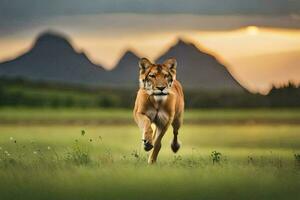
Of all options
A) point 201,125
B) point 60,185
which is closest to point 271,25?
point 201,125

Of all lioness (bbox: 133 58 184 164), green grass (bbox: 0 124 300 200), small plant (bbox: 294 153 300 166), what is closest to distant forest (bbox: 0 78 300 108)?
green grass (bbox: 0 124 300 200)

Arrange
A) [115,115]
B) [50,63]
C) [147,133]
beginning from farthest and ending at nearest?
[115,115], [50,63], [147,133]

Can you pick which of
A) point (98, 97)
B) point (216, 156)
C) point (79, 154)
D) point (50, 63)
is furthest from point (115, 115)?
point (216, 156)

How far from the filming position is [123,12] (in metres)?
7.80

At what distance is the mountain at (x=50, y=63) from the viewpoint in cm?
775

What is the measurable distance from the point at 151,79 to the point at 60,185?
3.00ft

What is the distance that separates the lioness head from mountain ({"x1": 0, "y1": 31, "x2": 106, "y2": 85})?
54 centimetres

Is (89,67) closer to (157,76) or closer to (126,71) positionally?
(126,71)

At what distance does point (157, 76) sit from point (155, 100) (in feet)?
0.52

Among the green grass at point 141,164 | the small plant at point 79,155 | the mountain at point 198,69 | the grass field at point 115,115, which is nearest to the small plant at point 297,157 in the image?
the green grass at point 141,164

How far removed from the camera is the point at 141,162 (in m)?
7.56

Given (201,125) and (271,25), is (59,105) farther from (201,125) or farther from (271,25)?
(271,25)

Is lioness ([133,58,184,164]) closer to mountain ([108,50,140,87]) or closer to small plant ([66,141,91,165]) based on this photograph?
mountain ([108,50,140,87])

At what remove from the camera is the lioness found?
291 inches
